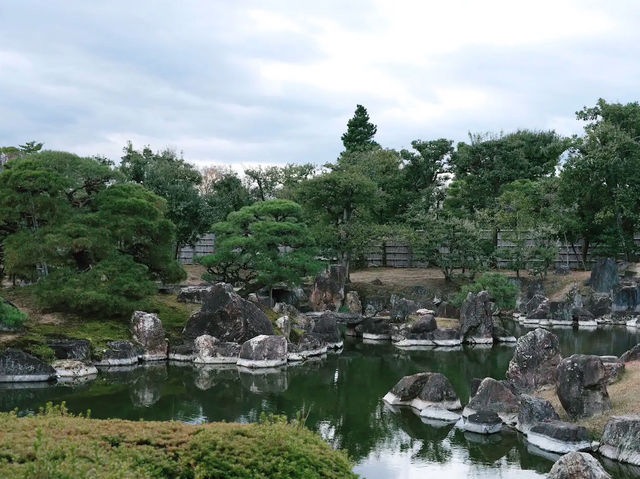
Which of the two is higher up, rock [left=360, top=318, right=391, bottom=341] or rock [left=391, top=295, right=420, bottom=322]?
rock [left=391, top=295, right=420, bottom=322]

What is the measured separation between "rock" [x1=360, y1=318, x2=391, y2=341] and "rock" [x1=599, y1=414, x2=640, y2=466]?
14.8 meters

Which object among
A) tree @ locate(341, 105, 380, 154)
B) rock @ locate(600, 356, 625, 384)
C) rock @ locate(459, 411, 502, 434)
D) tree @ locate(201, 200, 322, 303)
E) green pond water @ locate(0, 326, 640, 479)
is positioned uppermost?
tree @ locate(341, 105, 380, 154)

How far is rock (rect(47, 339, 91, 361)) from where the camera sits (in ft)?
63.3

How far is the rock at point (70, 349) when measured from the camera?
19.3 meters

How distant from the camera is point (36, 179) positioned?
21.2 metres

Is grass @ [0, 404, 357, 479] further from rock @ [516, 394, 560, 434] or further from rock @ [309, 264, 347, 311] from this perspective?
rock @ [309, 264, 347, 311]

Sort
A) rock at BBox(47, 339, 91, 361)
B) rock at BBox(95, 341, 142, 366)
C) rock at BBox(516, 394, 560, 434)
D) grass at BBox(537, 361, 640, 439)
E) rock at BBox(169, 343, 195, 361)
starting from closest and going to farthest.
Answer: grass at BBox(537, 361, 640, 439) < rock at BBox(516, 394, 560, 434) < rock at BBox(47, 339, 91, 361) < rock at BBox(95, 341, 142, 366) < rock at BBox(169, 343, 195, 361)

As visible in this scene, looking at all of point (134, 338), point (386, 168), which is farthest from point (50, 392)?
point (386, 168)

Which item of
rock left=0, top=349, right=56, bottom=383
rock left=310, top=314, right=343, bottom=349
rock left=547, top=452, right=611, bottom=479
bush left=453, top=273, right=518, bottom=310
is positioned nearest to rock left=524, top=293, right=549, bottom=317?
bush left=453, top=273, right=518, bottom=310

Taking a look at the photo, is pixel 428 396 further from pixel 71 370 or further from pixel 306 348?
pixel 71 370

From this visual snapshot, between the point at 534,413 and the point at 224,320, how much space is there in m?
11.0

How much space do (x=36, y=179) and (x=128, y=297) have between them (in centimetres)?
451

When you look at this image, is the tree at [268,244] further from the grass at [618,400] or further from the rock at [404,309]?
the grass at [618,400]

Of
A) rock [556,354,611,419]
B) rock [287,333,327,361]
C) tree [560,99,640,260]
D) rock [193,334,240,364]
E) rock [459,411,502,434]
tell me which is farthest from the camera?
tree [560,99,640,260]
